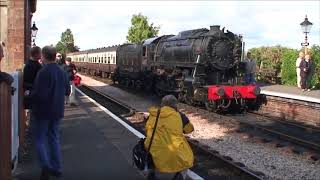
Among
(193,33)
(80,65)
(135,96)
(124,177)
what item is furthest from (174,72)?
(80,65)

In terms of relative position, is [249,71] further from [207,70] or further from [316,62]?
Answer: [316,62]

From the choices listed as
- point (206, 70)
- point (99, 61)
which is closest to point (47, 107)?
point (206, 70)

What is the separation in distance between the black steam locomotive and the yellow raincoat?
34.8 feet

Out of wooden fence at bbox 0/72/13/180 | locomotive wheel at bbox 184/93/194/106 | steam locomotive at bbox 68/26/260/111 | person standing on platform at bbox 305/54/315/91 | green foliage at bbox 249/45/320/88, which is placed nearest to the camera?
wooden fence at bbox 0/72/13/180

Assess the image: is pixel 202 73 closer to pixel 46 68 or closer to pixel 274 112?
pixel 274 112

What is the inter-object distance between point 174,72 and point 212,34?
8.73 feet

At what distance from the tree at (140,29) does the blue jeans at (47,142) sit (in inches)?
2052

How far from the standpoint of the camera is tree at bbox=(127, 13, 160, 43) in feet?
193

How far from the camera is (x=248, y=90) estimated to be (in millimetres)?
17484

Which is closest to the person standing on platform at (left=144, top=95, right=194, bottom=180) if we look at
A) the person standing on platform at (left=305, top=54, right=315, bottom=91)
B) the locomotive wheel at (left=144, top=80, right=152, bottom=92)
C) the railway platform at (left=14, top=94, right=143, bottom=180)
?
the railway platform at (left=14, top=94, right=143, bottom=180)

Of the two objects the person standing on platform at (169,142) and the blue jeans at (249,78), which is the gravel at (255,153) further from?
the blue jeans at (249,78)

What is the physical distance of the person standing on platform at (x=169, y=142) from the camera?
644cm

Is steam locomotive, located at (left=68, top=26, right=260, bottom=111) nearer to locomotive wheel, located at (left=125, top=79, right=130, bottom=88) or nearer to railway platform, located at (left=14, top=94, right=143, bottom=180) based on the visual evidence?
railway platform, located at (left=14, top=94, right=143, bottom=180)

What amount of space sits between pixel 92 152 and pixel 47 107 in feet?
9.05
